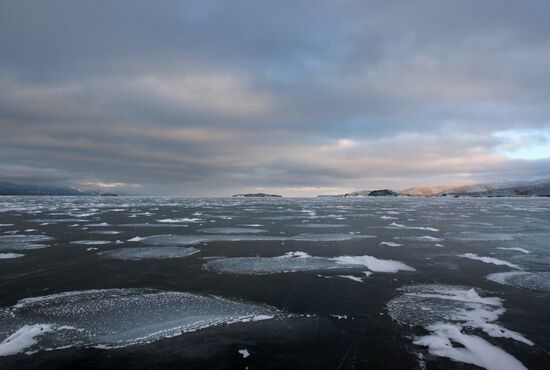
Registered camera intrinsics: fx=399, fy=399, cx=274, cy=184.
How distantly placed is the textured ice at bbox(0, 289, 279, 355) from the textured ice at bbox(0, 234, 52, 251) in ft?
25.6

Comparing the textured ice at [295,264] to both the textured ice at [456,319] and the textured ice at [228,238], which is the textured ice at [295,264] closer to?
the textured ice at [456,319]

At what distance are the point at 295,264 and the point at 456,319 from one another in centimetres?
517

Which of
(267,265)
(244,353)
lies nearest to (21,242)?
(267,265)

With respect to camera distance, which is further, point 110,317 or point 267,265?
point 267,265

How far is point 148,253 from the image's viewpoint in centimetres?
1298

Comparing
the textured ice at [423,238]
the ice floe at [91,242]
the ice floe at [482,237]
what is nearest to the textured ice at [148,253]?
the ice floe at [91,242]

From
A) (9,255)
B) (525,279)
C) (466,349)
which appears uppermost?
(9,255)

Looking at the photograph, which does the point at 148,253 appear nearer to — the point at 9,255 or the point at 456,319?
the point at 9,255

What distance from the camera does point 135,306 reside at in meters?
7.16

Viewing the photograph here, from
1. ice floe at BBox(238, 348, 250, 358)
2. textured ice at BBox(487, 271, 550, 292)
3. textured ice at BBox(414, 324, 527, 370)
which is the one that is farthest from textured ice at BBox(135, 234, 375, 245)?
ice floe at BBox(238, 348, 250, 358)

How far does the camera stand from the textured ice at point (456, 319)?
5125mm

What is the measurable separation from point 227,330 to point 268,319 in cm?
78

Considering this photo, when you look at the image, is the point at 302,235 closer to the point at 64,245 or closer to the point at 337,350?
the point at 64,245

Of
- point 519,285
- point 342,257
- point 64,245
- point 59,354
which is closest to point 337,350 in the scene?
point 59,354
